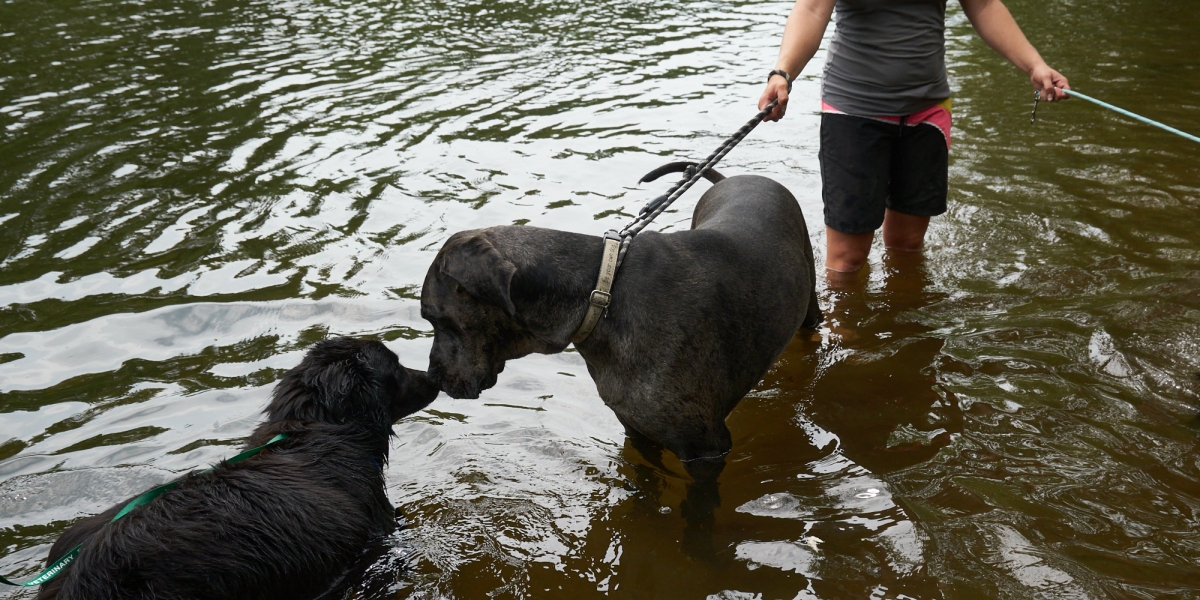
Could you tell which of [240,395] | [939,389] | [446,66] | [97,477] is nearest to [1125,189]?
[939,389]

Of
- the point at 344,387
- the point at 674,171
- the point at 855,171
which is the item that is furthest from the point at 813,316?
the point at 344,387

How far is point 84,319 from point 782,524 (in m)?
4.77

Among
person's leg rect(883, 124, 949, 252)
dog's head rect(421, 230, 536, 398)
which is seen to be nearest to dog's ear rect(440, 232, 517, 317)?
dog's head rect(421, 230, 536, 398)

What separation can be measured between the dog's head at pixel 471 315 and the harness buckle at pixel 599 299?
331 mm

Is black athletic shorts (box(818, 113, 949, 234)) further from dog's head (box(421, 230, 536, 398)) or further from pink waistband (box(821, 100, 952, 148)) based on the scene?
dog's head (box(421, 230, 536, 398))

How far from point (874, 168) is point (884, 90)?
0.46 m

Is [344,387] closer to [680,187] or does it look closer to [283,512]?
[283,512]

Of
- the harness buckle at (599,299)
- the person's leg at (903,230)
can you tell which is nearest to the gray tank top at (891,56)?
the person's leg at (903,230)

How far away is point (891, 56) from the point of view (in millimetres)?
5051

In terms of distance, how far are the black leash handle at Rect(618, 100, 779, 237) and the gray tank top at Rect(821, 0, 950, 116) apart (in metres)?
0.82

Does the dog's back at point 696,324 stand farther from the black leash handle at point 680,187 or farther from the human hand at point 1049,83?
the human hand at point 1049,83

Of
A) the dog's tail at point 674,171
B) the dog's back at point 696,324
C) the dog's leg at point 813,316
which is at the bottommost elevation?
the dog's leg at point 813,316

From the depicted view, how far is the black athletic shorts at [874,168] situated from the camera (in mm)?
5227

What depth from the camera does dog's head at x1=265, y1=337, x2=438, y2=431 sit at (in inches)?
151
